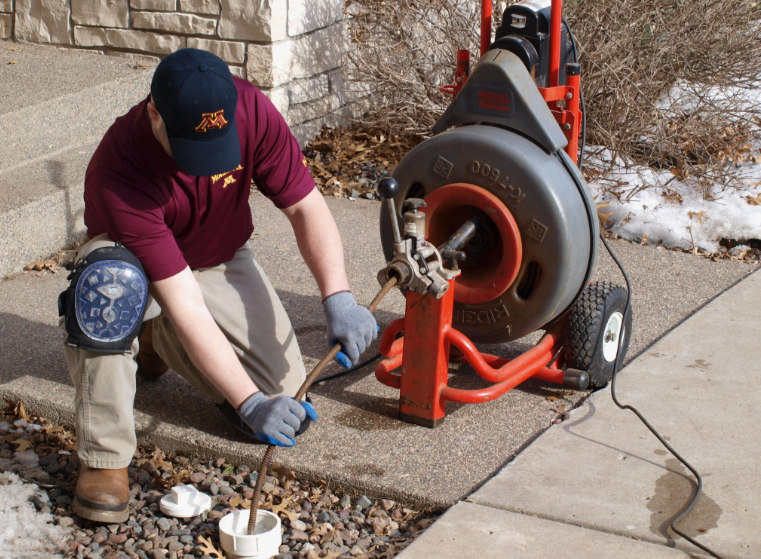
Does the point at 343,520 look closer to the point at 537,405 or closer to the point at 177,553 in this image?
the point at 177,553

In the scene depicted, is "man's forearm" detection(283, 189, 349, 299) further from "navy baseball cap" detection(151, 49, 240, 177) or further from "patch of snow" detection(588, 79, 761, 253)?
"patch of snow" detection(588, 79, 761, 253)

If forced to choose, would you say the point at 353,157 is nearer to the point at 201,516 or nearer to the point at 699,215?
the point at 699,215

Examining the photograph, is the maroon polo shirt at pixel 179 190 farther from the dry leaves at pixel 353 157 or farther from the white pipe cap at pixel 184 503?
the dry leaves at pixel 353 157

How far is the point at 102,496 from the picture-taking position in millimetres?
2588

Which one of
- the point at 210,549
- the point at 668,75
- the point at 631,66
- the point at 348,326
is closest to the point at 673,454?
the point at 348,326

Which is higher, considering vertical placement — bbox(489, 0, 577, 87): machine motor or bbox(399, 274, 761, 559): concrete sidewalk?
bbox(489, 0, 577, 87): machine motor

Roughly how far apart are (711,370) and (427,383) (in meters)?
1.17

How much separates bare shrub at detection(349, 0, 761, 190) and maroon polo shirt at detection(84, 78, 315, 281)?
2.94 meters

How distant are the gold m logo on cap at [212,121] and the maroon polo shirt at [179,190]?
0.24m

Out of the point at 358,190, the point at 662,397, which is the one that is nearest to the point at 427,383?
the point at 662,397

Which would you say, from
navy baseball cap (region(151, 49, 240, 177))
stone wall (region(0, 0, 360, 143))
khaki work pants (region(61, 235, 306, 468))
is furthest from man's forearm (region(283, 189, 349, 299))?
stone wall (region(0, 0, 360, 143))

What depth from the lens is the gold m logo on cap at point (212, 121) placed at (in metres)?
2.41

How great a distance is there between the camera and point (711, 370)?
3438 millimetres

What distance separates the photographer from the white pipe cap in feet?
8.64
